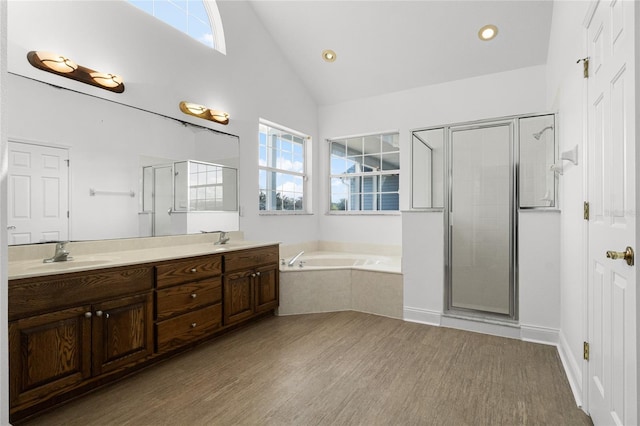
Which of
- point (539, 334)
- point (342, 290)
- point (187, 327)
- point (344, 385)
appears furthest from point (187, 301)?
point (539, 334)

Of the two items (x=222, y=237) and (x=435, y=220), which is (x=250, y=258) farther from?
(x=435, y=220)

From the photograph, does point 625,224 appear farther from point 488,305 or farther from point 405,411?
point 488,305

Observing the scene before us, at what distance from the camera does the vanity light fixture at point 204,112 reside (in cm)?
309

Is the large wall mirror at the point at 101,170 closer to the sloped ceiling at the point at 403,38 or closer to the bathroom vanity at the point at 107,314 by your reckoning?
the bathroom vanity at the point at 107,314

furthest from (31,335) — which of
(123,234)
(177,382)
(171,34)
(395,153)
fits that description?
(395,153)

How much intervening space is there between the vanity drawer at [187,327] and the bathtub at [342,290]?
3.01 feet

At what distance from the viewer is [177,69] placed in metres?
3.04

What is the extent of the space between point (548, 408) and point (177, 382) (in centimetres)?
214

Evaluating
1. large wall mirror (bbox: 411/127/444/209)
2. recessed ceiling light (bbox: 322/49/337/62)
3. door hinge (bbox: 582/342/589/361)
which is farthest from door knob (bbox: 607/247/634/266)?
recessed ceiling light (bbox: 322/49/337/62)

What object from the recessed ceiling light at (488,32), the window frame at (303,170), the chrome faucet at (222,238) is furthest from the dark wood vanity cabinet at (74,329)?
the recessed ceiling light at (488,32)

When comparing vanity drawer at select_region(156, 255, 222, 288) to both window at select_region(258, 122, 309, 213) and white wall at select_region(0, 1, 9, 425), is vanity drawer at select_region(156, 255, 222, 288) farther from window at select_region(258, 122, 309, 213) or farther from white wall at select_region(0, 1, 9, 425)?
window at select_region(258, 122, 309, 213)

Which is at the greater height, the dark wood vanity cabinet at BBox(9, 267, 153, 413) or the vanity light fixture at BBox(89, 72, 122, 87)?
the vanity light fixture at BBox(89, 72, 122, 87)

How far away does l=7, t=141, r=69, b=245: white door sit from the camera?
2.02m

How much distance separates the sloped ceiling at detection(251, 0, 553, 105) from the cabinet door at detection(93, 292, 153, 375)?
11.1 feet
